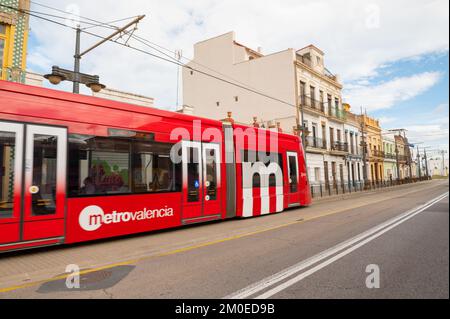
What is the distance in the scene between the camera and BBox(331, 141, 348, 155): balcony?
35594 mm

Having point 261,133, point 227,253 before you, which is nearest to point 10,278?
point 227,253

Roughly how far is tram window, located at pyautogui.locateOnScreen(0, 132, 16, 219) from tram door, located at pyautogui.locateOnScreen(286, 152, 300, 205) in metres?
10.2

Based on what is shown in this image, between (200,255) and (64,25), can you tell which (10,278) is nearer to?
(200,255)

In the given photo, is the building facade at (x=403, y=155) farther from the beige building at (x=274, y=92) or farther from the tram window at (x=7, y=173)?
the tram window at (x=7, y=173)

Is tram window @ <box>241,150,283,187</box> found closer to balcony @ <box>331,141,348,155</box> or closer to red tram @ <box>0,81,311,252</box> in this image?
red tram @ <box>0,81,311,252</box>

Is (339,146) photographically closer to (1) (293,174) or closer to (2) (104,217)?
(1) (293,174)

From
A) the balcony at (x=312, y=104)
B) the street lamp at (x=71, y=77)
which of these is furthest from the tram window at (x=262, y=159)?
the balcony at (x=312, y=104)

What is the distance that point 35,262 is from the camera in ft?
18.3

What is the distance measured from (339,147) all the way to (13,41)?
3325 cm

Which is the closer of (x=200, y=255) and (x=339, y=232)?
(x=200, y=255)

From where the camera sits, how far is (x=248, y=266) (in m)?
5.05

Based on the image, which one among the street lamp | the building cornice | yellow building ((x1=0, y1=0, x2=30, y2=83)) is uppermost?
the building cornice

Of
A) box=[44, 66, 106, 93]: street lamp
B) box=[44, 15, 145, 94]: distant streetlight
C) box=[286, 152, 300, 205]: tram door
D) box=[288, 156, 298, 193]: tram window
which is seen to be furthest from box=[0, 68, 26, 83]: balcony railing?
box=[288, 156, 298, 193]: tram window
